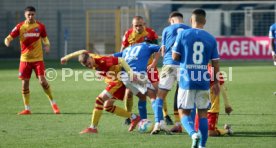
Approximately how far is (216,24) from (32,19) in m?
23.0

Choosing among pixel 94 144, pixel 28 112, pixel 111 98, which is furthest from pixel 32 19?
pixel 94 144

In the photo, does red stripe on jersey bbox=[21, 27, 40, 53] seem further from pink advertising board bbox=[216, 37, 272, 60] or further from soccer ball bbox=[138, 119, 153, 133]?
pink advertising board bbox=[216, 37, 272, 60]

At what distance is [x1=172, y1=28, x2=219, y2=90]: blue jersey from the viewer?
1038cm

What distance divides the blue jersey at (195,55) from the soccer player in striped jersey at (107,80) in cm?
204

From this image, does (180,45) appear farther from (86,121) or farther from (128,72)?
(86,121)

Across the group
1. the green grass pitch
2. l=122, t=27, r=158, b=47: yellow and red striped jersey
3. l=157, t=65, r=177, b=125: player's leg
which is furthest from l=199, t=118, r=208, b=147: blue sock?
l=122, t=27, r=158, b=47: yellow and red striped jersey

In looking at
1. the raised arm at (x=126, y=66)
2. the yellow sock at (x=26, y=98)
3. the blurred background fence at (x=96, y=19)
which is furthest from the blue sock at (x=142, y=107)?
the blurred background fence at (x=96, y=19)

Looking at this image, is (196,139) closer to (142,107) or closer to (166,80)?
(166,80)

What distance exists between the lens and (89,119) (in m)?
14.7

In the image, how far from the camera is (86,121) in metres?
14.3

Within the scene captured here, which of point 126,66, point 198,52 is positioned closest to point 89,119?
point 126,66

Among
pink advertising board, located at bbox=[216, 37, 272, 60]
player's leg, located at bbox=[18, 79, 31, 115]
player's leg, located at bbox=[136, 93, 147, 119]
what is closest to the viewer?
player's leg, located at bbox=[136, 93, 147, 119]

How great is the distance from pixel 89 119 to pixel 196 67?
4684 mm

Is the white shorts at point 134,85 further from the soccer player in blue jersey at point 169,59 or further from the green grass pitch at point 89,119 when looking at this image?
the green grass pitch at point 89,119
